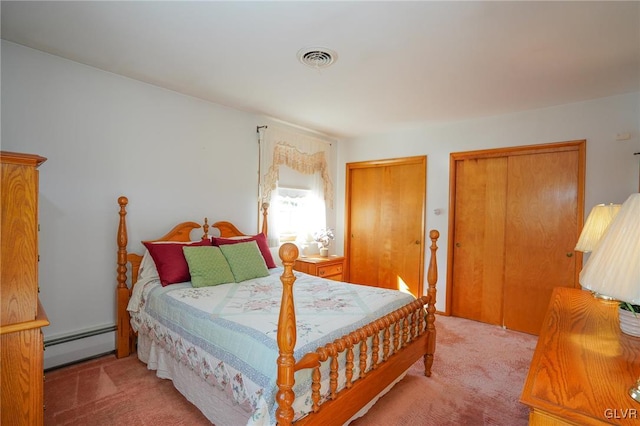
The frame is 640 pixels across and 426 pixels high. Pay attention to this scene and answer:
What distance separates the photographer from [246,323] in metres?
1.82

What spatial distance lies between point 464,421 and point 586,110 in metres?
3.11

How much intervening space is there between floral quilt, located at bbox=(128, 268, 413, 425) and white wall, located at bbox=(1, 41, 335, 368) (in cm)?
46

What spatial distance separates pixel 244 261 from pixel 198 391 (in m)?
1.16

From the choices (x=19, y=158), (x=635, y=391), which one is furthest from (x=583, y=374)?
(x=19, y=158)

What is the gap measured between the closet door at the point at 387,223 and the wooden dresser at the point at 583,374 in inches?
108

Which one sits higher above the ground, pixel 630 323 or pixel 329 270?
pixel 630 323

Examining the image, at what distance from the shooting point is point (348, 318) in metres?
1.96

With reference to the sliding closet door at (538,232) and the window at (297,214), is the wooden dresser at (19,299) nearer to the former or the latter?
the window at (297,214)

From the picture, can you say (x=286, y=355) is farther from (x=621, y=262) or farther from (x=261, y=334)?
(x=621, y=262)

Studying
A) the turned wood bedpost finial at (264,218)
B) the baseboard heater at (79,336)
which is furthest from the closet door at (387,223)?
the baseboard heater at (79,336)

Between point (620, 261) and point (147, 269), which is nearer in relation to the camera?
point (620, 261)

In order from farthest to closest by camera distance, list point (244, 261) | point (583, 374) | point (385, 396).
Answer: point (244, 261)
point (385, 396)
point (583, 374)

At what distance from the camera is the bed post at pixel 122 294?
2.65m

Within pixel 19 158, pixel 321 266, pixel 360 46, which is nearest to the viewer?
pixel 19 158
